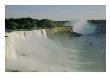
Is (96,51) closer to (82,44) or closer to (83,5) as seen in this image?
(82,44)

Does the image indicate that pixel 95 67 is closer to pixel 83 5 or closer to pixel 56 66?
pixel 56 66

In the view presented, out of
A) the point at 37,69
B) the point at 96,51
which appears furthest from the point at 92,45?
the point at 37,69

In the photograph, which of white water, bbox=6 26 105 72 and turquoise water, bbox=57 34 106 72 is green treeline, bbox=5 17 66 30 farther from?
turquoise water, bbox=57 34 106 72

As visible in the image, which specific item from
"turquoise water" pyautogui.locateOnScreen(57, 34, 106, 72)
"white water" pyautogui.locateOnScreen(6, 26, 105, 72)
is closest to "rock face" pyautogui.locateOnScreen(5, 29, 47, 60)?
"white water" pyautogui.locateOnScreen(6, 26, 105, 72)

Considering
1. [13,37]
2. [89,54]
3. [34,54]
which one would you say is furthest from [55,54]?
[13,37]

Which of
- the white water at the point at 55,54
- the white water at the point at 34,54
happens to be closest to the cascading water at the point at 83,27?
the white water at the point at 55,54
